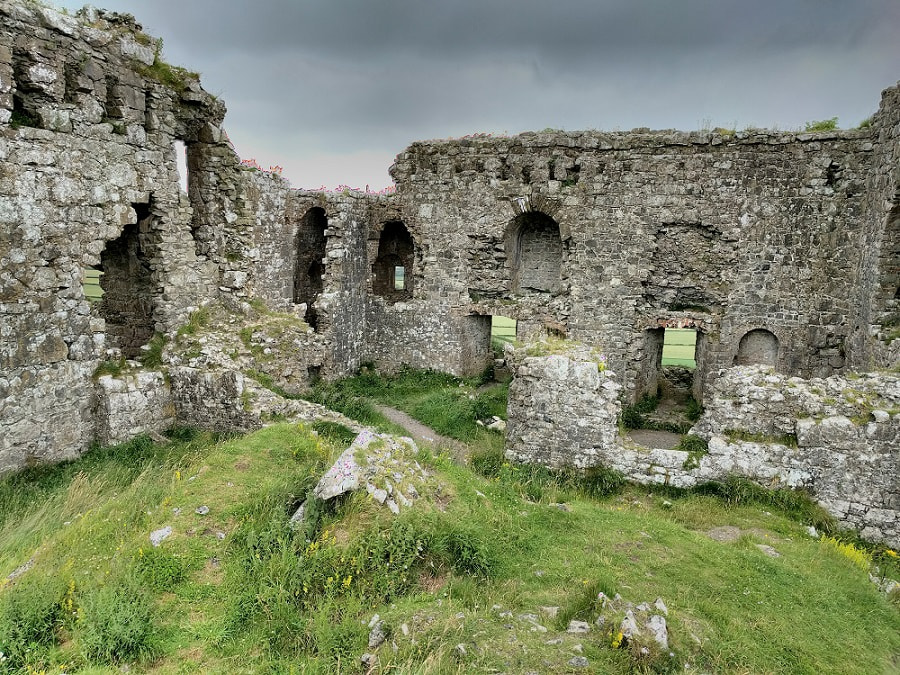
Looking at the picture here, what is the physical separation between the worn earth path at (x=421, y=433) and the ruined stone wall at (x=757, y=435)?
1768 mm

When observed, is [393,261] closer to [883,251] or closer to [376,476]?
[883,251]

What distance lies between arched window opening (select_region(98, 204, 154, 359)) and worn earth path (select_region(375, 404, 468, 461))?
5.17m

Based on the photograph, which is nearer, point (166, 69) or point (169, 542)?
point (169, 542)

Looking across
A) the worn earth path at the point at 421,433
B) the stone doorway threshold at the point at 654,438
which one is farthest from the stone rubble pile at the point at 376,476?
the stone doorway threshold at the point at 654,438

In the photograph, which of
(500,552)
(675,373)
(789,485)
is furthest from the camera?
(675,373)

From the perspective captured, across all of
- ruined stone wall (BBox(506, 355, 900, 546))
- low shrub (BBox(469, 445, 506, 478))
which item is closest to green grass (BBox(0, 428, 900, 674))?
ruined stone wall (BBox(506, 355, 900, 546))

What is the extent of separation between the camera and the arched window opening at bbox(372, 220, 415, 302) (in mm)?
18406

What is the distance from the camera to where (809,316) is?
14430 millimetres

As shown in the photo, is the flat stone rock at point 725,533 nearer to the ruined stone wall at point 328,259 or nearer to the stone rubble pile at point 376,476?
the stone rubble pile at point 376,476

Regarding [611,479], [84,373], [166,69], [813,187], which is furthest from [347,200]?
[813,187]

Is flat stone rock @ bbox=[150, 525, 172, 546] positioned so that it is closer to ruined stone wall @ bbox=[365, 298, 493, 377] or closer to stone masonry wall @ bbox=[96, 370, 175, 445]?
stone masonry wall @ bbox=[96, 370, 175, 445]

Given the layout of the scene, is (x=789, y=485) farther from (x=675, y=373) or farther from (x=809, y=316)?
(x=675, y=373)

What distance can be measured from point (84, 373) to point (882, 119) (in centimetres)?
1574

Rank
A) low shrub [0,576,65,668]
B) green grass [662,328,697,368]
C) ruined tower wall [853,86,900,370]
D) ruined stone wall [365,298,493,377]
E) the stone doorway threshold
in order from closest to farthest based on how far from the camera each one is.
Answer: low shrub [0,576,65,668] < ruined tower wall [853,86,900,370] < the stone doorway threshold < ruined stone wall [365,298,493,377] < green grass [662,328,697,368]
